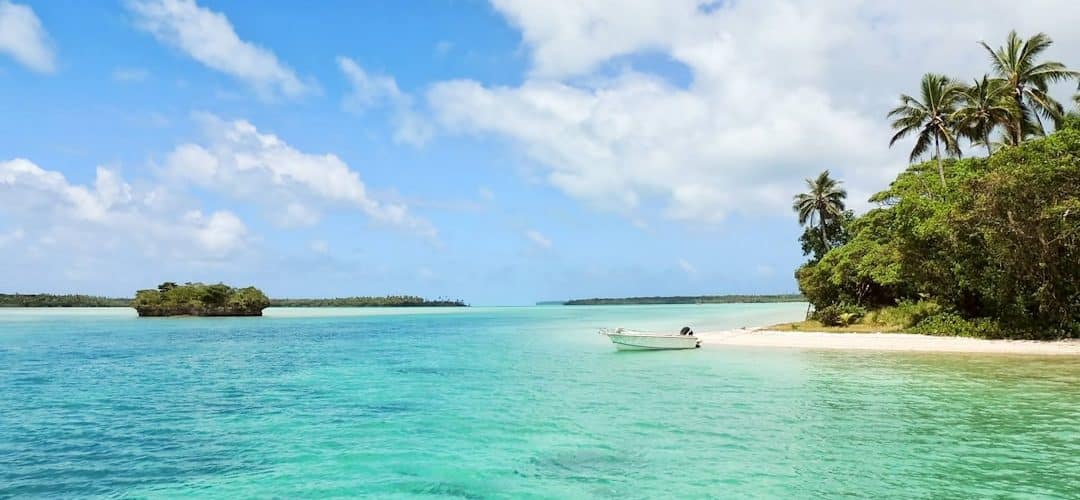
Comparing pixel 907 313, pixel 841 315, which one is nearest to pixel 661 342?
pixel 907 313

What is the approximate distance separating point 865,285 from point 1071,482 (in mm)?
38880

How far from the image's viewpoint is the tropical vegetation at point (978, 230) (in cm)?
2591

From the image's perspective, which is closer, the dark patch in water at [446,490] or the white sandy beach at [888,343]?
the dark patch in water at [446,490]

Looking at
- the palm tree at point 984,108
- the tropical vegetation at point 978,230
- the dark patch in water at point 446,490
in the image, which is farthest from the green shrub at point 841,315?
the dark patch in water at point 446,490

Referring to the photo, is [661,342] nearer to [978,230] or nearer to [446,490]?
[978,230]

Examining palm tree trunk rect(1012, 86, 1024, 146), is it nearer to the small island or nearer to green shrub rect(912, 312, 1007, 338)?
green shrub rect(912, 312, 1007, 338)

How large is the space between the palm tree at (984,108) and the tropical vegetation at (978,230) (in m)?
0.08

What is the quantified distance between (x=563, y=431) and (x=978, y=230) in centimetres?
2425

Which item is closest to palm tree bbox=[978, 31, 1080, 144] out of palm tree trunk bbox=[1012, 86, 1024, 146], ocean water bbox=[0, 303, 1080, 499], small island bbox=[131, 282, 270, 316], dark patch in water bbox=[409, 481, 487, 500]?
palm tree trunk bbox=[1012, 86, 1024, 146]

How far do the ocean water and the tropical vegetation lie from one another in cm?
569

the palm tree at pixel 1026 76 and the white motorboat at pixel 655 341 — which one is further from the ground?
the palm tree at pixel 1026 76

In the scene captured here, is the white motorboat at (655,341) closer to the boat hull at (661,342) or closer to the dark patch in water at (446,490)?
the boat hull at (661,342)

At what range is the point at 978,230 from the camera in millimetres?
28312

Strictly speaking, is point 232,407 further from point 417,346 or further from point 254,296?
point 254,296
